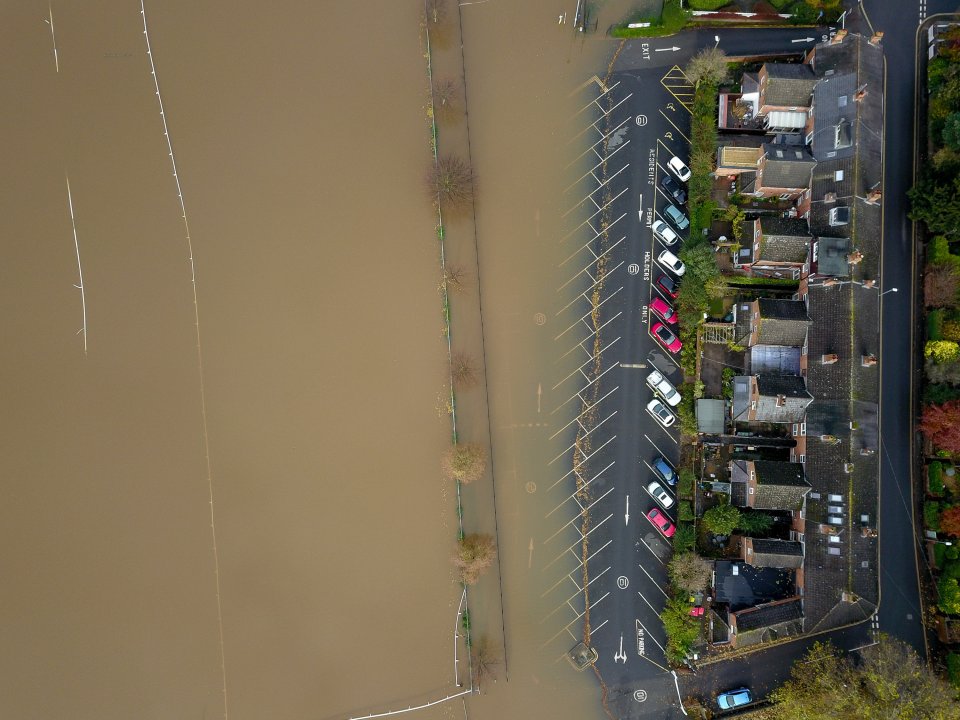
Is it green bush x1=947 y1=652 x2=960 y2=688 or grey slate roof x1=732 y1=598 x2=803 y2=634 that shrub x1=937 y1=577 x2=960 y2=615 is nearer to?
green bush x1=947 y1=652 x2=960 y2=688

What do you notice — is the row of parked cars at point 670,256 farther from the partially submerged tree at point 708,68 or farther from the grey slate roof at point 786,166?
the partially submerged tree at point 708,68

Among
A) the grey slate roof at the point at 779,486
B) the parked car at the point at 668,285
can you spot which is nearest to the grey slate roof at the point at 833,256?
the parked car at the point at 668,285

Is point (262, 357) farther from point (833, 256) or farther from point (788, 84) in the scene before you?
point (788, 84)

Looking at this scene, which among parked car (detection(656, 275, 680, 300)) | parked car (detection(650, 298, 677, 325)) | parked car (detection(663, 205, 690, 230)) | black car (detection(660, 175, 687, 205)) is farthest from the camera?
black car (detection(660, 175, 687, 205))

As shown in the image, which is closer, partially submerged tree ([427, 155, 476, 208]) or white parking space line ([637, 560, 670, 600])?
white parking space line ([637, 560, 670, 600])

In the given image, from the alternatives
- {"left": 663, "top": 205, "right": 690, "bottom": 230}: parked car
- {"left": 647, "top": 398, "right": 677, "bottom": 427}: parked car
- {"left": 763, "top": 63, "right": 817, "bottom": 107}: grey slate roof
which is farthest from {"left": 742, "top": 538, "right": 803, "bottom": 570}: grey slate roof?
{"left": 763, "top": 63, "right": 817, "bottom": 107}: grey slate roof

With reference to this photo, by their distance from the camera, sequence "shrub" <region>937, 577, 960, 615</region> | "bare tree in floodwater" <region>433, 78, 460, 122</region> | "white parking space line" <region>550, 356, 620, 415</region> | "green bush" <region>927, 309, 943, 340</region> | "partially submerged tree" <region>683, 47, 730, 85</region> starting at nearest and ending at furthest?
"shrub" <region>937, 577, 960, 615</region>
"green bush" <region>927, 309, 943, 340</region>
"partially submerged tree" <region>683, 47, 730, 85</region>
"white parking space line" <region>550, 356, 620, 415</region>
"bare tree in floodwater" <region>433, 78, 460, 122</region>
